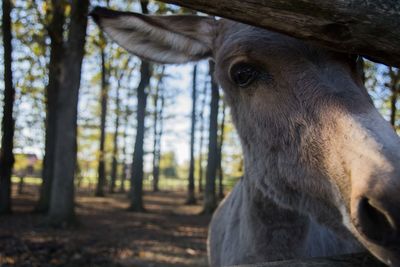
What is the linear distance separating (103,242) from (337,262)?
10.2 meters

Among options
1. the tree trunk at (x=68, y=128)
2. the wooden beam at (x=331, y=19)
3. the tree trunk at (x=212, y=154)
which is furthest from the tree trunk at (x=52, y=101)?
the wooden beam at (x=331, y=19)

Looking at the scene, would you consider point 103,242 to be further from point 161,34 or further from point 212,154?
point 161,34

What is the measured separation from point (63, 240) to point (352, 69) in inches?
397

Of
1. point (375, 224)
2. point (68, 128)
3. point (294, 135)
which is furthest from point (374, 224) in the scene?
point (68, 128)

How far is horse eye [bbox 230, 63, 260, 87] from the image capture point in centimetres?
251

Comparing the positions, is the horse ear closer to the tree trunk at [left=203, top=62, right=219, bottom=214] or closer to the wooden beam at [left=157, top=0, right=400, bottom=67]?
the wooden beam at [left=157, top=0, right=400, bottom=67]

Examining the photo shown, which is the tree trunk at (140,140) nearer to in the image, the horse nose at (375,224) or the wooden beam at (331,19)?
the wooden beam at (331,19)

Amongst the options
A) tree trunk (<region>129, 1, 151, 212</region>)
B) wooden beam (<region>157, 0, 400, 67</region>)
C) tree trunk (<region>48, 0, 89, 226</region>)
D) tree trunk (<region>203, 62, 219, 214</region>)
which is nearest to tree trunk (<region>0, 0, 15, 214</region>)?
tree trunk (<region>48, 0, 89, 226</region>)

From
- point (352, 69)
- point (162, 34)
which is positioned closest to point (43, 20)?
point (162, 34)

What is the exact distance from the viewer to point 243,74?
102 inches

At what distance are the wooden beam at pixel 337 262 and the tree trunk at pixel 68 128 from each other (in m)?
11.7

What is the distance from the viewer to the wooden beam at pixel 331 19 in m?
1.78

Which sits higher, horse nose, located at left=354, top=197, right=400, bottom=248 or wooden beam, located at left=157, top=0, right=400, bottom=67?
wooden beam, located at left=157, top=0, right=400, bottom=67

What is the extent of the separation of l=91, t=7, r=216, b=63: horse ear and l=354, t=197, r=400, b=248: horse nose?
205 centimetres
